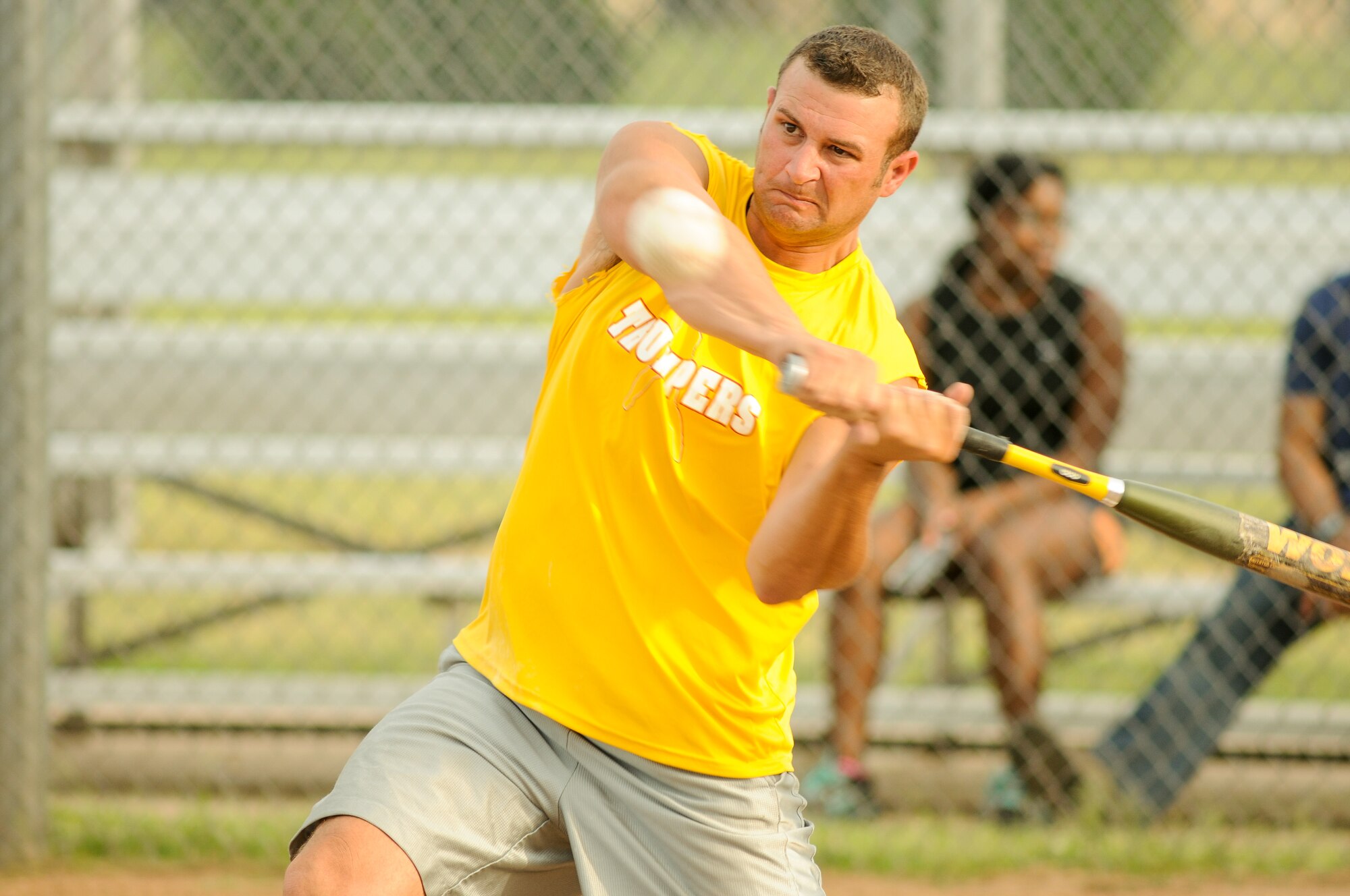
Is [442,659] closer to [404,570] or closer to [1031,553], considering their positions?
[404,570]

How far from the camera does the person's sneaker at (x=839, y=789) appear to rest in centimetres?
376

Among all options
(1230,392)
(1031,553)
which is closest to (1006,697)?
(1031,553)

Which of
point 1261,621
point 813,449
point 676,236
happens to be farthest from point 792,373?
point 1261,621

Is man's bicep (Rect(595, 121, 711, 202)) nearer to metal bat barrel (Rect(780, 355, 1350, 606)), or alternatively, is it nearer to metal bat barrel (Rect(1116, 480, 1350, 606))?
metal bat barrel (Rect(780, 355, 1350, 606))

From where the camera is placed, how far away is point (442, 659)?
7.35ft

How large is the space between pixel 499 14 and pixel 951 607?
3.38 m

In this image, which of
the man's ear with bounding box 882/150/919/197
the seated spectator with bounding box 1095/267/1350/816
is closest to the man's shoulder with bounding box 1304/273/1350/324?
the seated spectator with bounding box 1095/267/1350/816

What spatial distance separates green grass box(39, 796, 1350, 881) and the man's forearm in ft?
6.15

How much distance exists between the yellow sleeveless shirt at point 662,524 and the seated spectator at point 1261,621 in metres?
2.12

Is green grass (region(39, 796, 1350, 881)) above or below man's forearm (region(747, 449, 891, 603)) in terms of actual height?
below

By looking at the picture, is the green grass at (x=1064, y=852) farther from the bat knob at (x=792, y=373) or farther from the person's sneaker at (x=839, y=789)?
the bat knob at (x=792, y=373)

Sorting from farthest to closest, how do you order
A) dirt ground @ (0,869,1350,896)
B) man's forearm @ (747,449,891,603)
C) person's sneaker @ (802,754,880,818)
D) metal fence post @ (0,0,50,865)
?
person's sneaker @ (802,754,880,818) → dirt ground @ (0,869,1350,896) → metal fence post @ (0,0,50,865) → man's forearm @ (747,449,891,603)

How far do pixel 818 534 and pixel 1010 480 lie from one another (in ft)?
7.78

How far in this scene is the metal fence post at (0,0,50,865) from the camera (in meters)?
3.26
